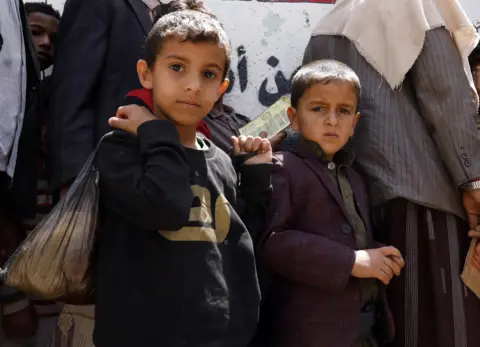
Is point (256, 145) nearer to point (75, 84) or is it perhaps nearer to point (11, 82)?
point (75, 84)

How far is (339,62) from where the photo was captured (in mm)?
2043

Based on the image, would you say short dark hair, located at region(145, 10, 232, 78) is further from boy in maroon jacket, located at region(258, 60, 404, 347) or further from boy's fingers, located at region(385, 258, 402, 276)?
boy's fingers, located at region(385, 258, 402, 276)

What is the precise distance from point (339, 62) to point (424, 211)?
605 mm

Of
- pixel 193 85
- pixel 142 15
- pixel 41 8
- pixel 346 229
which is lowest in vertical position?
pixel 346 229

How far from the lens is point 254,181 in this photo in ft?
5.76

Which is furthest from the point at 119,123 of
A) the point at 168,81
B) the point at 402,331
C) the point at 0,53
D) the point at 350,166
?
the point at 402,331

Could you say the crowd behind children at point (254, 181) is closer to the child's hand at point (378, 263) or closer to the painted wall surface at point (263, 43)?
the child's hand at point (378, 263)

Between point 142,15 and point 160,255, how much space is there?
1.06m

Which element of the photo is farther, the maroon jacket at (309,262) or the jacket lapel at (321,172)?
the jacket lapel at (321,172)

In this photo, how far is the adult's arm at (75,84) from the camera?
1.93 meters

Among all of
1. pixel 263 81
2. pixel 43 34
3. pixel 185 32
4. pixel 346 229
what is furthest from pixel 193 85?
pixel 263 81

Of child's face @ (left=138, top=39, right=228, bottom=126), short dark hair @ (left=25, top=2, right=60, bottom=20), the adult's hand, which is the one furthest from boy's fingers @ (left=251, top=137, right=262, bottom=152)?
short dark hair @ (left=25, top=2, right=60, bottom=20)

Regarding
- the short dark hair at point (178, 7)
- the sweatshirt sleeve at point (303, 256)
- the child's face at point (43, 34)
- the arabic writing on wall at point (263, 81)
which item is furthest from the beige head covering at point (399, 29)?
the child's face at point (43, 34)

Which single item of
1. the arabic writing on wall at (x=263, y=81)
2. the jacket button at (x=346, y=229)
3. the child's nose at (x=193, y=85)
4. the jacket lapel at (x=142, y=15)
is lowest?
the jacket button at (x=346, y=229)
